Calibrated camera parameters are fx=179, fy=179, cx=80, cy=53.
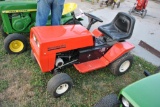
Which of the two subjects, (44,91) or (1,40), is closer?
(44,91)

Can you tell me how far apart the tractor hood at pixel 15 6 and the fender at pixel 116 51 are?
1544 mm

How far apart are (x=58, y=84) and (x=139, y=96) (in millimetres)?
964

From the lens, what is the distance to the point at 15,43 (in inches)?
116

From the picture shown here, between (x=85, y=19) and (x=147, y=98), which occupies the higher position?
(x=147, y=98)

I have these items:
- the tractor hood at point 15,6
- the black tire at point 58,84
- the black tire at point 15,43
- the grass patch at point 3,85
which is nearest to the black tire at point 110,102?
the black tire at point 58,84

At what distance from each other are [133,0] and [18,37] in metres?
6.07

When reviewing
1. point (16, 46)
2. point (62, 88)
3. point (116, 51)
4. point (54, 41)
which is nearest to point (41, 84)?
point (62, 88)

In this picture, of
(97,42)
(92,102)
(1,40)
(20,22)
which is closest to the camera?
(92,102)

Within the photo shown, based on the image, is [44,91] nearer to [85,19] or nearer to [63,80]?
[63,80]

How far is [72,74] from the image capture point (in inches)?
108

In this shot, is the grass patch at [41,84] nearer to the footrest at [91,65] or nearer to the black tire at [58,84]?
the black tire at [58,84]

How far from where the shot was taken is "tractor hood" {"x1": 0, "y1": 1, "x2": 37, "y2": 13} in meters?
2.95

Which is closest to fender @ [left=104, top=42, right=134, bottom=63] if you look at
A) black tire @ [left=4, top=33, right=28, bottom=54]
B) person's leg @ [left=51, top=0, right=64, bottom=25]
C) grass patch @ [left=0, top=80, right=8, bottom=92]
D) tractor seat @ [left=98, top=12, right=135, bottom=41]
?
tractor seat @ [left=98, top=12, right=135, bottom=41]

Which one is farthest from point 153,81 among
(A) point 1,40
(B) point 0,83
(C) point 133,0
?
(C) point 133,0
